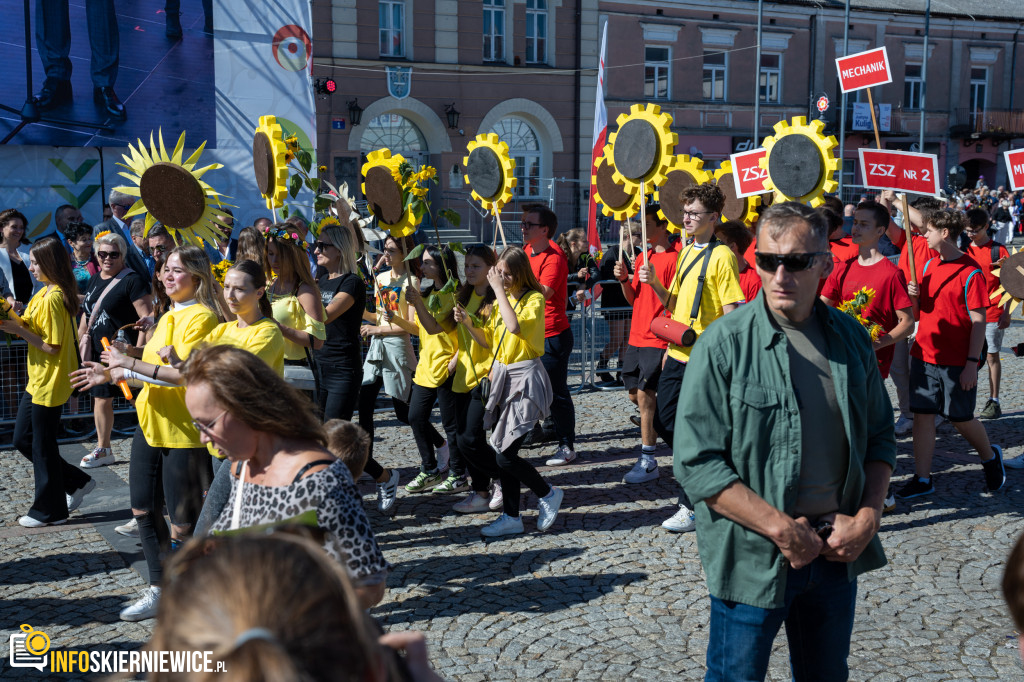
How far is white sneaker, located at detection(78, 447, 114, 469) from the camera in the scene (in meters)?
7.37

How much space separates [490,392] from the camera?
232 inches

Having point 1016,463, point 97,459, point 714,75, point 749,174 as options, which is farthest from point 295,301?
point 714,75

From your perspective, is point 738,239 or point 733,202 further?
point 733,202

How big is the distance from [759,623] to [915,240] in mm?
6510

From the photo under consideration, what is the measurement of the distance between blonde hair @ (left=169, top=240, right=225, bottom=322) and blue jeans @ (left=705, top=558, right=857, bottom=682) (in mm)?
2970

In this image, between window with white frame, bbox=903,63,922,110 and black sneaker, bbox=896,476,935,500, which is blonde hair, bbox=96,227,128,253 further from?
window with white frame, bbox=903,63,922,110

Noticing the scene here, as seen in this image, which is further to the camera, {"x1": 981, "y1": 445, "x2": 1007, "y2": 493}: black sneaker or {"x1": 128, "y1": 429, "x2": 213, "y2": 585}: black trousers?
{"x1": 981, "y1": 445, "x2": 1007, "y2": 493}: black sneaker

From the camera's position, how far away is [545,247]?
23.7 feet

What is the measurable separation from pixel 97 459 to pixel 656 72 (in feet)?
87.3

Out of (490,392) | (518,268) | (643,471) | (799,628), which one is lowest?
(643,471)

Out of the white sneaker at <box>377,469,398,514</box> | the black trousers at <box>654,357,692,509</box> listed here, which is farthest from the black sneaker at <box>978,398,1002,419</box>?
the white sneaker at <box>377,469,398,514</box>

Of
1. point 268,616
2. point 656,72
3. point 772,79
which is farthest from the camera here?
point 772,79

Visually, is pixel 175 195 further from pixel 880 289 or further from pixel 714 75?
pixel 714 75

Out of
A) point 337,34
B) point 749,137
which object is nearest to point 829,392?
point 337,34
